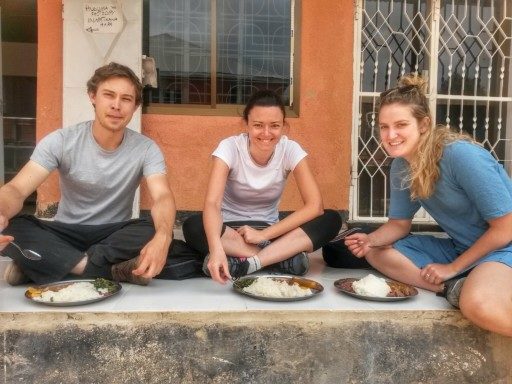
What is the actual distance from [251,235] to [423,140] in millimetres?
971

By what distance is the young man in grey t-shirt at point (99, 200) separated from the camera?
7.66ft

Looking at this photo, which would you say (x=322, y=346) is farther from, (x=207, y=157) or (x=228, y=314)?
(x=207, y=157)

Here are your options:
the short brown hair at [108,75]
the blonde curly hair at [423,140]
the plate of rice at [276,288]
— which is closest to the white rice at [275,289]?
the plate of rice at [276,288]

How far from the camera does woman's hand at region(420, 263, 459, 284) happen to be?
2.28 metres

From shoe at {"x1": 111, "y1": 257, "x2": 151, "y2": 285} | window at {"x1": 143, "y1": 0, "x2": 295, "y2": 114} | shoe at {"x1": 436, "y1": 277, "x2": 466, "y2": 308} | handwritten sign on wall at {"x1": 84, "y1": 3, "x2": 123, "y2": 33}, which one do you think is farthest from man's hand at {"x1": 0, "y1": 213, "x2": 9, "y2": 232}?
handwritten sign on wall at {"x1": 84, "y1": 3, "x2": 123, "y2": 33}

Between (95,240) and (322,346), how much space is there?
1.30m

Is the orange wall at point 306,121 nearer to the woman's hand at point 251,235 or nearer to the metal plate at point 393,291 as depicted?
the woman's hand at point 251,235

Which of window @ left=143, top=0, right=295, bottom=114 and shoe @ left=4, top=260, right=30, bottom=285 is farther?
window @ left=143, top=0, right=295, bottom=114

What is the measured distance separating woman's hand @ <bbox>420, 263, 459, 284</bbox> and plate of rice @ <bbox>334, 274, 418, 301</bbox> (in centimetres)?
10

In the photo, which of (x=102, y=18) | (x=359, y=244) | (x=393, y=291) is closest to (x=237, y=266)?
(x=359, y=244)

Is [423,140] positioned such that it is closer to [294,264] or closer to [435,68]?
[294,264]

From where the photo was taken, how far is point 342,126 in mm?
4461

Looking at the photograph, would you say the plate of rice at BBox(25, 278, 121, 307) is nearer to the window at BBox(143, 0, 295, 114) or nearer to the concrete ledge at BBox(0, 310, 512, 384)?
the concrete ledge at BBox(0, 310, 512, 384)

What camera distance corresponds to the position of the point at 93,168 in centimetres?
252
